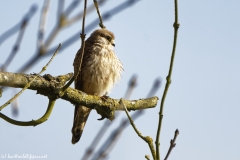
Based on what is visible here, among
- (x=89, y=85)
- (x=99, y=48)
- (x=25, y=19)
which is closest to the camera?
(x=25, y=19)

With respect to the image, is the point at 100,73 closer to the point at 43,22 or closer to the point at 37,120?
the point at 37,120

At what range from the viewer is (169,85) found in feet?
9.70

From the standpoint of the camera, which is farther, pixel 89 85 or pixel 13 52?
pixel 89 85

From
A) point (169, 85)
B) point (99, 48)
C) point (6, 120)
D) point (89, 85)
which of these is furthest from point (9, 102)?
point (99, 48)

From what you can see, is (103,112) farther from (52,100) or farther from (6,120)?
(6,120)

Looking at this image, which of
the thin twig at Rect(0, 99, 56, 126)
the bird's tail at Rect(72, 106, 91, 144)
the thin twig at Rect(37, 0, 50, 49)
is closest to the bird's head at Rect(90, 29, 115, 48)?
the bird's tail at Rect(72, 106, 91, 144)

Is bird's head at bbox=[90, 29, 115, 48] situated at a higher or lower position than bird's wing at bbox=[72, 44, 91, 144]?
higher

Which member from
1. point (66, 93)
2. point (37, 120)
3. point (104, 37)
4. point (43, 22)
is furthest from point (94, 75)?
point (43, 22)

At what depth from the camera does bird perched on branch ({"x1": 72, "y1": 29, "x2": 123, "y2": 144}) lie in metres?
5.75

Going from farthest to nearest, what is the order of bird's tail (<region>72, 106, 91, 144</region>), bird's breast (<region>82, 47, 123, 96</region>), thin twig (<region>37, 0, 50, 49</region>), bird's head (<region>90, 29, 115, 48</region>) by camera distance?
bird's head (<region>90, 29, 115, 48</region>) < bird's tail (<region>72, 106, 91, 144</region>) < bird's breast (<region>82, 47, 123, 96</region>) < thin twig (<region>37, 0, 50, 49</region>)

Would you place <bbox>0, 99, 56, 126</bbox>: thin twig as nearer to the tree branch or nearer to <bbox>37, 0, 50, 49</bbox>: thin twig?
the tree branch

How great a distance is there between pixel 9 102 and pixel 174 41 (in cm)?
112

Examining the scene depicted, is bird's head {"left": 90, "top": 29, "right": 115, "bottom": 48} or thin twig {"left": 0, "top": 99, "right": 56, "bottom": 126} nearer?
thin twig {"left": 0, "top": 99, "right": 56, "bottom": 126}

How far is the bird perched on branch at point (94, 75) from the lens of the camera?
18.9 ft
